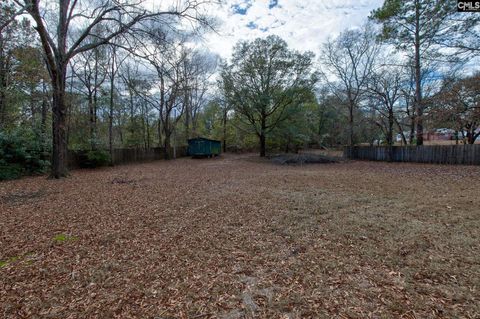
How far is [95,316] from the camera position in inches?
73.7

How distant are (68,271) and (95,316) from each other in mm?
1001

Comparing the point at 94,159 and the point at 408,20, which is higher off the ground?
the point at 408,20

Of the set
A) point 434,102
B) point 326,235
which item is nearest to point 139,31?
point 326,235

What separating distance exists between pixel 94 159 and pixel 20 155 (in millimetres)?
3873

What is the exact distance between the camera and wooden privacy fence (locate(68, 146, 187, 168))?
42.0ft

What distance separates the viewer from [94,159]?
43.2 feet

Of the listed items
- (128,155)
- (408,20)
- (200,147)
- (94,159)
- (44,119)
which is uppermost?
(408,20)

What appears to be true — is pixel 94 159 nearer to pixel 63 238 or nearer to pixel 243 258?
pixel 63 238

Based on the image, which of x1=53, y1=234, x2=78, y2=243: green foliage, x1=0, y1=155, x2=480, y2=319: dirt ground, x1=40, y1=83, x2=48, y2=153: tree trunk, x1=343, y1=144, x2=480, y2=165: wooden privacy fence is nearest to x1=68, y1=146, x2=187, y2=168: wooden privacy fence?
x1=40, y1=83, x2=48, y2=153: tree trunk

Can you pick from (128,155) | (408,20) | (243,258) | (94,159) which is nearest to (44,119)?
(94,159)

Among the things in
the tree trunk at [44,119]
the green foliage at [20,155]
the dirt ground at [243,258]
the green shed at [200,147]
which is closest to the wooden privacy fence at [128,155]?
the tree trunk at [44,119]

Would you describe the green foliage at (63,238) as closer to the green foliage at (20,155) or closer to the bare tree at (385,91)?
the green foliage at (20,155)

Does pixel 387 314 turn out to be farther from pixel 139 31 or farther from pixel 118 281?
pixel 139 31

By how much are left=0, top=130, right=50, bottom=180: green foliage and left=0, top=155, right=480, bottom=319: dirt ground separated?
5066 mm
